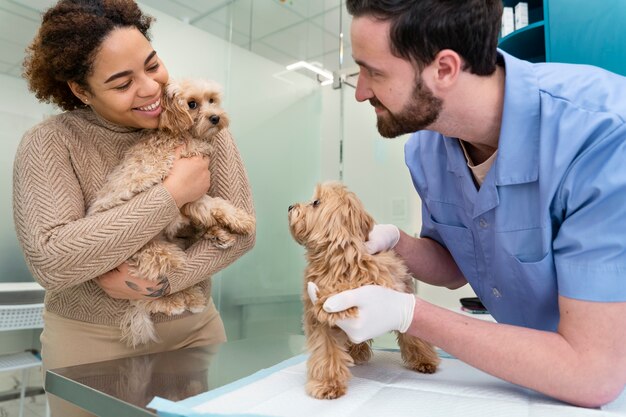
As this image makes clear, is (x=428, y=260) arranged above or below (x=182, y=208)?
below

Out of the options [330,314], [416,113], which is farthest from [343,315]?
[416,113]

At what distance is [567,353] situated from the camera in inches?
32.0

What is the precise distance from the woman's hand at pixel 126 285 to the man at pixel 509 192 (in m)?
0.54

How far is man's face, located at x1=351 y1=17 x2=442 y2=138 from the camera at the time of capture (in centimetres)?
105

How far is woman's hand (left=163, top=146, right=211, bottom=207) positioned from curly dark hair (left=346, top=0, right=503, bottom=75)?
628 mm

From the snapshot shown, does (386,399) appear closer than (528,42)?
Yes

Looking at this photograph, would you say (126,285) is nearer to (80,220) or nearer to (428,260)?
(80,220)

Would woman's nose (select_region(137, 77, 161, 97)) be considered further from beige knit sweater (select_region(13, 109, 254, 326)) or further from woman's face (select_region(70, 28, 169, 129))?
beige knit sweater (select_region(13, 109, 254, 326))

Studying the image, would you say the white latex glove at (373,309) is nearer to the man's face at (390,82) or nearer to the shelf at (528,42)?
the man's face at (390,82)

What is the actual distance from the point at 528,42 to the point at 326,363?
2.84 m

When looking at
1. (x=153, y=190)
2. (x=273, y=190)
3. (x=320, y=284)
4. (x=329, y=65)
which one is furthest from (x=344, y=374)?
(x=329, y=65)

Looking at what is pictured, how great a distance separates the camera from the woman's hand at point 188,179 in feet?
3.88

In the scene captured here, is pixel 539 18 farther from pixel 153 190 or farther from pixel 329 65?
pixel 153 190

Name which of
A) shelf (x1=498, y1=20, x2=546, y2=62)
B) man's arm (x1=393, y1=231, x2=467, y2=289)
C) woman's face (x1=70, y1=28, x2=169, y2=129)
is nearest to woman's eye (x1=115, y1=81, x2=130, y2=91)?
woman's face (x1=70, y1=28, x2=169, y2=129)
